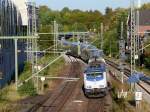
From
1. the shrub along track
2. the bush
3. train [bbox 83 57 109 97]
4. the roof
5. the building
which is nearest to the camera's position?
the shrub along track

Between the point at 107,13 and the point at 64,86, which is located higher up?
the point at 107,13

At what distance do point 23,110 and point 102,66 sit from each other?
1274cm

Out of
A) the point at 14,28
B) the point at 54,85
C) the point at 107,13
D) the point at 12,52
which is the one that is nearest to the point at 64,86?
the point at 54,85

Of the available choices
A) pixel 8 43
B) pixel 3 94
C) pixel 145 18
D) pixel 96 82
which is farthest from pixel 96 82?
pixel 145 18

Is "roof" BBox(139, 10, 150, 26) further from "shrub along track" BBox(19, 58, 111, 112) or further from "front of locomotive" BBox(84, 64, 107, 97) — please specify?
"front of locomotive" BBox(84, 64, 107, 97)

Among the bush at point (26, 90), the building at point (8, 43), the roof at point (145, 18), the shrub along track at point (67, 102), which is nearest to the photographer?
the shrub along track at point (67, 102)

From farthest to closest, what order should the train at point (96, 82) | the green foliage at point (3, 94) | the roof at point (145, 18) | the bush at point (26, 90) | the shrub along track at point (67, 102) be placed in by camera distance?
the roof at point (145, 18)
the bush at point (26, 90)
the train at point (96, 82)
the green foliage at point (3, 94)
the shrub along track at point (67, 102)

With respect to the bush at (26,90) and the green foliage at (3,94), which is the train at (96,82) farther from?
the green foliage at (3,94)

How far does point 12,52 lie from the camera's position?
6144 centimetres

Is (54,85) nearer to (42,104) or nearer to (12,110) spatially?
(42,104)

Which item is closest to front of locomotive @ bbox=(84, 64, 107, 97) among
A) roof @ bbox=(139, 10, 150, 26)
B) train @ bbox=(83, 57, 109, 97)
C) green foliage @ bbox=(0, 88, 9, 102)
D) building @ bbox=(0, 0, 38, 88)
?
train @ bbox=(83, 57, 109, 97)

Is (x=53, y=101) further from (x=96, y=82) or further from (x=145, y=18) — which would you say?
(x=145, y=18)

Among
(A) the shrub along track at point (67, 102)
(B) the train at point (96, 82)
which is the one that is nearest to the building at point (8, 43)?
(A) the shrub along track at point (67, 102)

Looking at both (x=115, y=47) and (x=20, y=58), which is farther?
(x=115, y=47)
